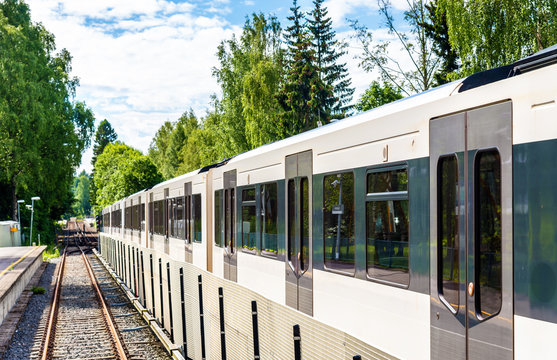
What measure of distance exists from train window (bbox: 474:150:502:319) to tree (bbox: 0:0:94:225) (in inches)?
1532

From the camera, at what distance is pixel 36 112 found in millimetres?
41781

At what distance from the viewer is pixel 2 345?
1440 centimetres

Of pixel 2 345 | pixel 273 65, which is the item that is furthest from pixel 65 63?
pixel 2 345

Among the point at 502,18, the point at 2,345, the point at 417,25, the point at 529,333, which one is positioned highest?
the point at 417,25

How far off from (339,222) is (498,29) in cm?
1799

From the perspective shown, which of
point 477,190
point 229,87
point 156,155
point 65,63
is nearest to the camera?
point 477,190

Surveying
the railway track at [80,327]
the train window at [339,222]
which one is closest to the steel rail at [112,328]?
the railway track at [80,327]

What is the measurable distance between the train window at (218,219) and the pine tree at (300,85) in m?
29.4

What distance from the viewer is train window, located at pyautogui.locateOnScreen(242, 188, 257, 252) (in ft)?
40.0

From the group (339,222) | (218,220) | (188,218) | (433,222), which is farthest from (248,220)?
(433,222)

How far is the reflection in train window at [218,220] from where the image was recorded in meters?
14.8

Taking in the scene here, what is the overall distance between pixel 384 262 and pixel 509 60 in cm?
1878

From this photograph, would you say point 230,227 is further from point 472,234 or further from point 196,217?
point 472,234

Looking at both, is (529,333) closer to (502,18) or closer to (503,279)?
(503,279)
